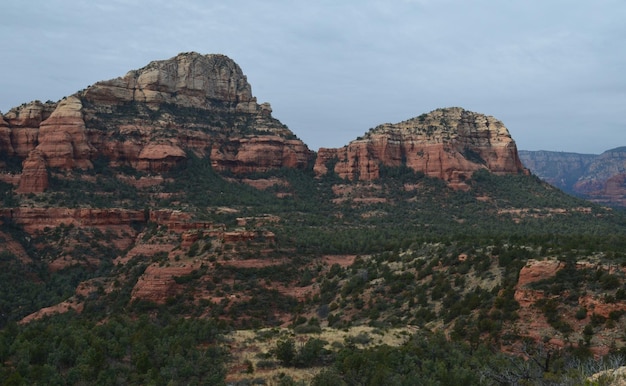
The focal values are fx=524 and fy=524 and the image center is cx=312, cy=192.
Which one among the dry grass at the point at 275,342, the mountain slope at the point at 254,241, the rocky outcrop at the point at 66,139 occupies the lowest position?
the dry grass at the point at 275,342

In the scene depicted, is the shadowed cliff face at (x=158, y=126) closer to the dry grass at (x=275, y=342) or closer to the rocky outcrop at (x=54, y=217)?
the rocky outcrop at (x=54, y=217)

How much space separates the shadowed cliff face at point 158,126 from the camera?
308ft

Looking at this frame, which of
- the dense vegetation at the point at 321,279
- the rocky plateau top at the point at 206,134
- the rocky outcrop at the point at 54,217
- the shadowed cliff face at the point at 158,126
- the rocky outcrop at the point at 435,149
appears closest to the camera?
the dense vegetation at the point at 321,279

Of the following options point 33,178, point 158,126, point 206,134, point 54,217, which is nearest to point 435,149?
point 206,134

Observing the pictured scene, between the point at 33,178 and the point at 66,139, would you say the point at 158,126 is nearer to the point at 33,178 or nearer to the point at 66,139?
the point at 66,139

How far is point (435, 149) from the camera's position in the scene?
368 feet

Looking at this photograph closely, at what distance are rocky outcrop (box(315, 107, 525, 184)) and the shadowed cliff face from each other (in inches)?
475

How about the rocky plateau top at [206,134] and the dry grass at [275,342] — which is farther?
the rocky plateau top at [206,134]

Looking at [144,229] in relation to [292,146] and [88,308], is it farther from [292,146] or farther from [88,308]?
[292,146]

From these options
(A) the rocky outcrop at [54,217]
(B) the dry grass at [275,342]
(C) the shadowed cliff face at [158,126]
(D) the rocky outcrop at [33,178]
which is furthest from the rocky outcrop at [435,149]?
Answer: (B) the dry grass at [275,342]

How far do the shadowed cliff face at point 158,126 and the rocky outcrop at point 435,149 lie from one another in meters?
12.1

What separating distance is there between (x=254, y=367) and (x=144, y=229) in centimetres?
5686

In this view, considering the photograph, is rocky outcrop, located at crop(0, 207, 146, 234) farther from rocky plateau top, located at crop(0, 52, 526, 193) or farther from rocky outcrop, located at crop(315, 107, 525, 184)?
rocky outcrop, located at crop(315, 107, 525, 184)

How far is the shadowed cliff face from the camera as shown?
9375 centimetres
